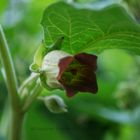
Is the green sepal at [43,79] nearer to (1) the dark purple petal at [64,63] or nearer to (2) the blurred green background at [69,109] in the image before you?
(1) the dark purple petal at [64,63]

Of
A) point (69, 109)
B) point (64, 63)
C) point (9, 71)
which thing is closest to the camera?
point (64, 63)

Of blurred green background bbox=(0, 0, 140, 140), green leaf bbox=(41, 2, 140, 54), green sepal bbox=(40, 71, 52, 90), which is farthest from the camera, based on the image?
blurred green background bbox=(0, 0, 140, 140)

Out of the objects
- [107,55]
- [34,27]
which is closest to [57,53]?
[34,27]

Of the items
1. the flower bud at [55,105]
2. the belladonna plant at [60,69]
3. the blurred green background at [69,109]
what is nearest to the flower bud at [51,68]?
the belladonna plant at [60,69]

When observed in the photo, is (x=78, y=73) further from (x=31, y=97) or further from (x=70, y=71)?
(x=31, y=97)

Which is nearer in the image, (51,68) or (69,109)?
(51,68)

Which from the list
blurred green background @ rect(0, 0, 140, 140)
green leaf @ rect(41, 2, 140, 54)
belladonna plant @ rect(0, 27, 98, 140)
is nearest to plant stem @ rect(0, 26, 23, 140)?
belladonna plant @ rect(0, 27, 98, 140)

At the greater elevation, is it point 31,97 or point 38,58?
point 38,58

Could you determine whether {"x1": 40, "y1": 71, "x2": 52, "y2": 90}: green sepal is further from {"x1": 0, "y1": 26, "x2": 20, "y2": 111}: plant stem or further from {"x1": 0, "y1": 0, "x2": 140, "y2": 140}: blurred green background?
{"x1": 0, "y1": 0, "x2": 140, "y2": 140}: blurred green background

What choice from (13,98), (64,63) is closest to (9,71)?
(13,98)
